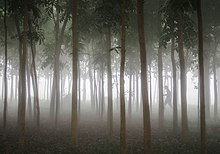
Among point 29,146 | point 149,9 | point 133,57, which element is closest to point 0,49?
point 133,57

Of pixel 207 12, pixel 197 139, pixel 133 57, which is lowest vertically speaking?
pixel 197 139

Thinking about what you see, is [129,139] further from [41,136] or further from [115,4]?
[115,4]

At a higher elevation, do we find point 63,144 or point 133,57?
point 133,57

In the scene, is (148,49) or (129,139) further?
(148,49)

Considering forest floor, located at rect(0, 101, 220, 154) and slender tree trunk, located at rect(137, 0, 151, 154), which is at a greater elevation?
slender tree trunk, located at rect(137, 0, 151, 154)

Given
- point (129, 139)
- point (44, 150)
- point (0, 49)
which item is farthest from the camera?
point (0, 49)

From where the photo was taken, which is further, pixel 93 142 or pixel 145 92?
pixel 93 142

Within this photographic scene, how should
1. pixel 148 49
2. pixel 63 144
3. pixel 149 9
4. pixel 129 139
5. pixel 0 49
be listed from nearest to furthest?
pixel 63 144 → pixel 129 139 → pixel 149 9 → pixel 148 49 → pixel 0 49

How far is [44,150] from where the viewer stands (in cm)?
1365

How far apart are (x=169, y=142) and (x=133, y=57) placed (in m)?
15.0

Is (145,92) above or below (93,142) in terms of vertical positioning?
above

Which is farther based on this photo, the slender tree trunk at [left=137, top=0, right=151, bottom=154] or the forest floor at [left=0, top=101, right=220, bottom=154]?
the forest floor at [left=0, top=101, right=220, bottom=154]

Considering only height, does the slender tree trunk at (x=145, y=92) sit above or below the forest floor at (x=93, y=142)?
above

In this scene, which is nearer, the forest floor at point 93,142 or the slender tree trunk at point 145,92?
the slender tree trunk at point 145,92
